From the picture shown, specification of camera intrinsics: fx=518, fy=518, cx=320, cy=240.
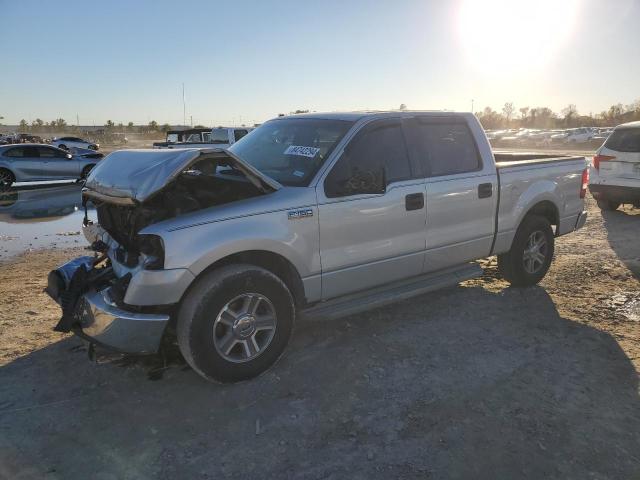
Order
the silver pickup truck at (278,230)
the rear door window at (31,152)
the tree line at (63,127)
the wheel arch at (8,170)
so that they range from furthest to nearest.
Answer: the tree line at (63,127) → the rear door window at (31,152) → the wheel arch at (8,170) → the silver pickup truck at (278,230)

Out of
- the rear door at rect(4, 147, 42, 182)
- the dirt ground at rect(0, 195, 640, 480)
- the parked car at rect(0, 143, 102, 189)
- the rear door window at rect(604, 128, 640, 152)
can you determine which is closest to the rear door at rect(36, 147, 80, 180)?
the parked car at rect(0, 143, 102, 189)

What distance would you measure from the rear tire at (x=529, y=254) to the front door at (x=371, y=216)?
60.3 inches

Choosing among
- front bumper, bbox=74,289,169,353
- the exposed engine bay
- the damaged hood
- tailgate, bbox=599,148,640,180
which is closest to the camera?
front bumper, bbox=74,289,169,353

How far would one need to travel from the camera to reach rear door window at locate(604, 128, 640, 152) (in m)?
9.59

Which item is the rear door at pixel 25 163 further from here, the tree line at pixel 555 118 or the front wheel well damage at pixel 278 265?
the tree line at pixel 555 118

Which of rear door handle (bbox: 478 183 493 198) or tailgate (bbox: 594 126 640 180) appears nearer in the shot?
rear door handle (bbox: 478 183 493 198)

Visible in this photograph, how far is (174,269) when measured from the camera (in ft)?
10.8

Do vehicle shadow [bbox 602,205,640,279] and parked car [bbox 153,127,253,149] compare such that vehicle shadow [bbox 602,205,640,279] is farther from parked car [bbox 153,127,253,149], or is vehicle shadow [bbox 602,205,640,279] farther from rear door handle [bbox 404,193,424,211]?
parked car [bbox 153,127,253,149]

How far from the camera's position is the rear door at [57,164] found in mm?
16672

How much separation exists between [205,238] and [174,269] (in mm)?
284

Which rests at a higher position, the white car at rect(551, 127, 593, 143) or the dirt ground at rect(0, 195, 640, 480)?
the white car at rect(551, 127, 593, 143)

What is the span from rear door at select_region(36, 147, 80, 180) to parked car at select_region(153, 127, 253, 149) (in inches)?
108

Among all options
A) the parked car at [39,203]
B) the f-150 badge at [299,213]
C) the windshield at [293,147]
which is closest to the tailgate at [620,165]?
the windshield at [293,147]

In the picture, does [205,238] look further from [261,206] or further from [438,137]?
[438,137]
